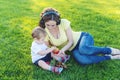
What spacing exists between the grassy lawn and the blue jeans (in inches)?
3.3

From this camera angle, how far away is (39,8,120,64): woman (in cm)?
496

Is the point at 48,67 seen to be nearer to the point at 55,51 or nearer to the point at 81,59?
the point at 55,51

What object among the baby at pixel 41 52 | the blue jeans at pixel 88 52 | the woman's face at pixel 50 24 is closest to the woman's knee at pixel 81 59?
the blue jeans at pixel 88 52

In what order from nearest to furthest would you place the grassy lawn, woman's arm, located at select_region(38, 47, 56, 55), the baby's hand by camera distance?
the grassy lawn < woman's arm, located at select_region(38, 47, 56, 55) < the baby's hand

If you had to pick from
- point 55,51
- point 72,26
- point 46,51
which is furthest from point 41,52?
point 72,26

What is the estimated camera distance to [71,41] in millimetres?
5168

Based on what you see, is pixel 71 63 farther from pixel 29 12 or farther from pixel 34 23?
pixel 29 12

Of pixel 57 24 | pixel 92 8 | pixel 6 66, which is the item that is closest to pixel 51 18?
pixel 57 24

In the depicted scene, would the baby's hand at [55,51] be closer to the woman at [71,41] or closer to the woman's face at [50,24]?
the woman at [71,41]

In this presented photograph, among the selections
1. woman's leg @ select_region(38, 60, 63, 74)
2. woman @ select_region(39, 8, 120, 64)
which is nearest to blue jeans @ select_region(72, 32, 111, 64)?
woman @ select_region(39, 8, 120, 64)

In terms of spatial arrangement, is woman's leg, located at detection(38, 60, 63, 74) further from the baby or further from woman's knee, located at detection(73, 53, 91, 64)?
woman's knee, located at detection(73, 53, 91, 64)

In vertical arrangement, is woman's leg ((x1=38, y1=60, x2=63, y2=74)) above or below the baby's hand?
below

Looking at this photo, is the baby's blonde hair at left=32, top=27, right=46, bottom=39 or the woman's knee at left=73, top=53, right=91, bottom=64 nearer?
the baby's blonde hair at left=32, top=27, right=46, bottom=39

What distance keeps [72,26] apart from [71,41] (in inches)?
77.5
